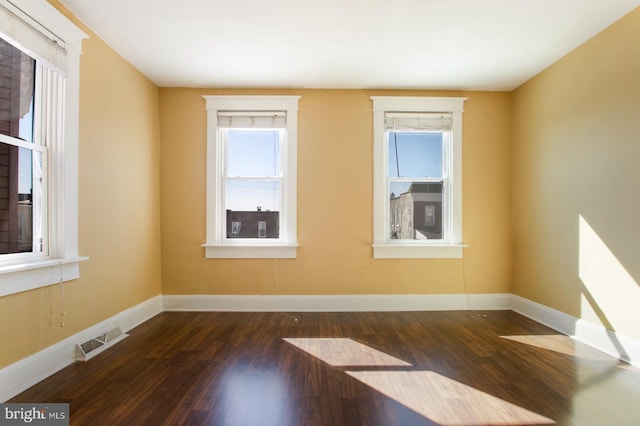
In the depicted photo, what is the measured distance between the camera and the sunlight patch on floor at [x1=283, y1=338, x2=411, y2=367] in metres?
2.56

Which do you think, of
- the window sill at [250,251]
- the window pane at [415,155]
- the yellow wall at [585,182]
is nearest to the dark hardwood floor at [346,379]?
the yellow wall at [585,182]

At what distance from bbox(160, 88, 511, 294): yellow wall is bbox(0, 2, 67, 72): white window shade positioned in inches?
62.4

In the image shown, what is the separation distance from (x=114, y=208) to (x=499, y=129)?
4.41 metres

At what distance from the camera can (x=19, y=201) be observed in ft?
7.59

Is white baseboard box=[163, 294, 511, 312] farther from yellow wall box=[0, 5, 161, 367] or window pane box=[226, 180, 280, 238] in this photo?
window pane box=[226, 180, 280, 238]

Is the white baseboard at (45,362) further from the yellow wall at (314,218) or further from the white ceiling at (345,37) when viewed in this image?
the white ceiling at (345,37)

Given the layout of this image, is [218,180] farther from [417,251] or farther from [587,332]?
[587,332]

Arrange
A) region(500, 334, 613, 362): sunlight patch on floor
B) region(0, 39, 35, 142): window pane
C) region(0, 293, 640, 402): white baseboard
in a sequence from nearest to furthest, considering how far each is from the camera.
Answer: region(0, 39, 35, 142): window pane, region(500, 334, 613, 362): sunlight patch on floor, region(0, 293, 640, 402): white baseboard

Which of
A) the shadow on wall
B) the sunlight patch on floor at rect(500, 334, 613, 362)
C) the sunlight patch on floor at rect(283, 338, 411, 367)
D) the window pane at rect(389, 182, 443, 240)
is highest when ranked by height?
the window pane at rect(389, 182, 443, 240)

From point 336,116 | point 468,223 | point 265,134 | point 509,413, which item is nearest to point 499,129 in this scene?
point 468,223

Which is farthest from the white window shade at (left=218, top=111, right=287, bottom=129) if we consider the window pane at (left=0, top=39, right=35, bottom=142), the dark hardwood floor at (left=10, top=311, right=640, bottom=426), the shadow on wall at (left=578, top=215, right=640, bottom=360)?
the shadow on wall at (left=578, top=215, right=640, bottom=360)

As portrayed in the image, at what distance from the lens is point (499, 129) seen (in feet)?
13.5

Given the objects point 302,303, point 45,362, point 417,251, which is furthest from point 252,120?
point 45,362

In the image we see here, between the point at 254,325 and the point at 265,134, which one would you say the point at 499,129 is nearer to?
the point at 265,134
